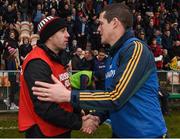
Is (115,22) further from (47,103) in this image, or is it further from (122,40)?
(47,103)

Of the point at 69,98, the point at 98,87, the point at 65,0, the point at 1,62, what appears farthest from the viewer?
the point at 65,0

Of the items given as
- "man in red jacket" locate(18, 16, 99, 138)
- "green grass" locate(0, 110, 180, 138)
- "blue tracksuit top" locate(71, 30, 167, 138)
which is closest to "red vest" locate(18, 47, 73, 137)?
"man in red jacket" locate(18, 16, 99, 138)

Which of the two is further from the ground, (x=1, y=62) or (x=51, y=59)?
(x=51, y=59)

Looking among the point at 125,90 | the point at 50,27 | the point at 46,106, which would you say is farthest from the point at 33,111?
the point at 125,90

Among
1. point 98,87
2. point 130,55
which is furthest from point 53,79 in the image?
point 98,87

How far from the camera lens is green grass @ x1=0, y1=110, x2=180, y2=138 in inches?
416

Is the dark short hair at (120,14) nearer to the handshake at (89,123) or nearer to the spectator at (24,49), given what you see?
the handshake at (89,123)

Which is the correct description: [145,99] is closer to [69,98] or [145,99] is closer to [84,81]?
[69,98]

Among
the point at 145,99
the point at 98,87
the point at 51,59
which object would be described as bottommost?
the point at 98,87

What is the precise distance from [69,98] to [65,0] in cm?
2034

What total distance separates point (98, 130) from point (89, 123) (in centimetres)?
663

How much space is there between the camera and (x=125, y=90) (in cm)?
391

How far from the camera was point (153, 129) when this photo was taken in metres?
4.07

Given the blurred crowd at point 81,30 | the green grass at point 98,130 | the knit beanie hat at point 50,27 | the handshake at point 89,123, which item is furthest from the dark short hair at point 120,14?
the blurred crowd at point 81,30
